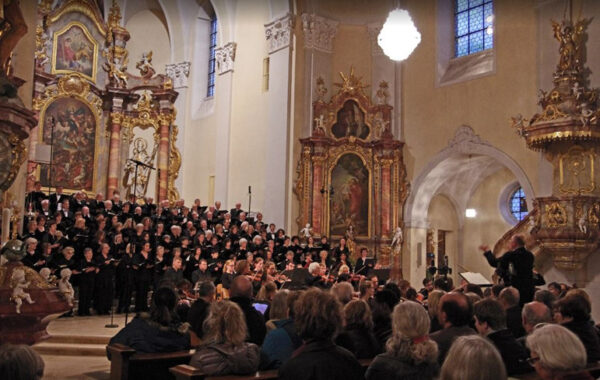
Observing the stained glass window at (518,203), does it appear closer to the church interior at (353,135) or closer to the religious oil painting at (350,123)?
the church interior at (353,135)

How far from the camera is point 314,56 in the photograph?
1717 cm

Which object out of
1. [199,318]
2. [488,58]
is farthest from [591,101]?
[199,318]

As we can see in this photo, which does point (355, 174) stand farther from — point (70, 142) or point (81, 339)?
point (81, 339)

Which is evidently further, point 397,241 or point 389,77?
point 389,77

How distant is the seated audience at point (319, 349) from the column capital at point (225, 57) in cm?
1737

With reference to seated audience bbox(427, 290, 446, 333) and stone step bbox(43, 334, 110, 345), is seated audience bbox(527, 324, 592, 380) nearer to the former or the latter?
seated audience bbox(427, 290, 446, 333)

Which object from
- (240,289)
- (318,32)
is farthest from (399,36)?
(318,32)

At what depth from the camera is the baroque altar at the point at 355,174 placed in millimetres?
16516

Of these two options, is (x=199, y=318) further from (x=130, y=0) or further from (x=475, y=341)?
(x=130, y=0)

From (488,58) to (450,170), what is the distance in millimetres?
3116

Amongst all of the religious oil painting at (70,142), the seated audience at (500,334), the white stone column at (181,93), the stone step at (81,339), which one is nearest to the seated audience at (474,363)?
the seated audience at (500,334)

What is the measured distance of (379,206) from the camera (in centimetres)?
1662

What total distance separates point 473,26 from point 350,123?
13.4ft

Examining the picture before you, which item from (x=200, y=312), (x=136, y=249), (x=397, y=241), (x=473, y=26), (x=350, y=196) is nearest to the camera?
(x=200, y=312)
